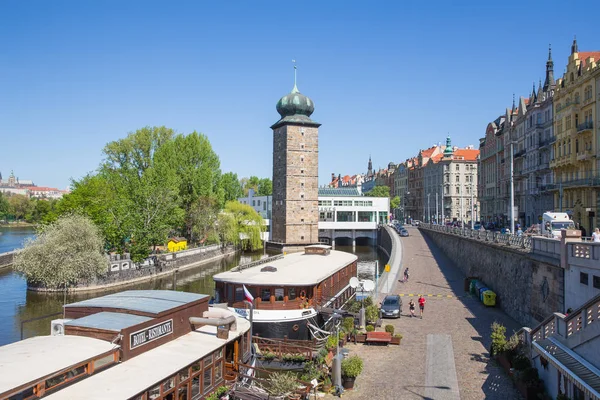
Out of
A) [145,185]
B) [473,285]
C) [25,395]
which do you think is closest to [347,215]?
[145,185]

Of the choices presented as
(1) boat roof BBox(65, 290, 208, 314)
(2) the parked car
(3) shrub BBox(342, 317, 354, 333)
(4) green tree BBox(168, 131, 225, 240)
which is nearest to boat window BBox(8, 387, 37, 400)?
(1) boat roof BBox(65, 290, 208, 314)

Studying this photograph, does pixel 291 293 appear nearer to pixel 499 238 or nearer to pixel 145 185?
pixel 499 238

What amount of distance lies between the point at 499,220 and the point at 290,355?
56538 millimetres

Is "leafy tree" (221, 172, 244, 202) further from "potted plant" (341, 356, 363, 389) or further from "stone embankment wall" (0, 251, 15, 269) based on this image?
"potted plant" (341, 356, 363, 389)

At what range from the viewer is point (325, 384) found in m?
16.8

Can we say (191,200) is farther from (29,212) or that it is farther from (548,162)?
(29,212)

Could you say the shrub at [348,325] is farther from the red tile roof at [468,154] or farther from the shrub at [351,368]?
the red tile roof at [468,154]

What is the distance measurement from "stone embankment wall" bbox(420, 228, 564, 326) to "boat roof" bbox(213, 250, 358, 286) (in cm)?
948

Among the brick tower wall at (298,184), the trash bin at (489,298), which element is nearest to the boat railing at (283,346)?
the trash bin at (489,298)

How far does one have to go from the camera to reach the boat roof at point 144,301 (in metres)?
14.5

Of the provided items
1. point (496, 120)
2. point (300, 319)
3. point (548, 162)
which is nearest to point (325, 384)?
point (300, 319)

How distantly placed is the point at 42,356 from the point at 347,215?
83113mm

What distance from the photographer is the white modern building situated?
89875 millimetres

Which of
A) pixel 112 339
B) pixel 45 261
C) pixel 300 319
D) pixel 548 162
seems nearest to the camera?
pixel 112 339
